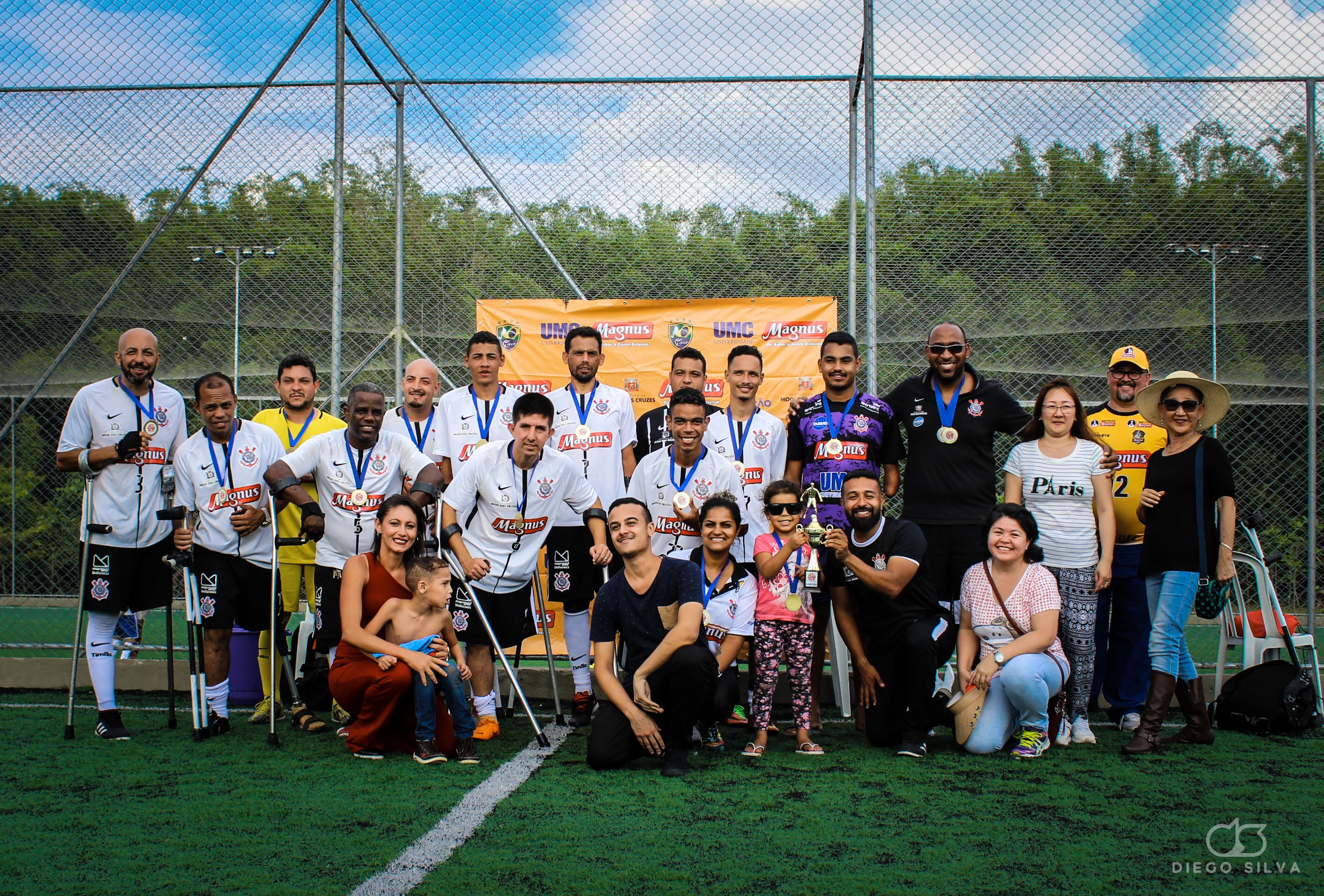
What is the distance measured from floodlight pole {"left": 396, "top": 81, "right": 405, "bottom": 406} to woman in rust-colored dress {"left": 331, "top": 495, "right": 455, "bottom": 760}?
93.2 inches

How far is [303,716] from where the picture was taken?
541 cm

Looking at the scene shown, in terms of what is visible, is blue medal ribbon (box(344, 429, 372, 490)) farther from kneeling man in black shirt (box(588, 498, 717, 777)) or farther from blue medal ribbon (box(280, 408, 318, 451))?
kneeling man in black shirt (box(588, 498, 717, 777))

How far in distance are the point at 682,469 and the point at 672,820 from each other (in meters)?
2.20

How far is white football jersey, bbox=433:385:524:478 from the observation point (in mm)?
6059

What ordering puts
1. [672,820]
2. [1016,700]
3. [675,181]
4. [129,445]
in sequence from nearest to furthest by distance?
[672,820]
[1016,700]
[129,445]
[675,181]

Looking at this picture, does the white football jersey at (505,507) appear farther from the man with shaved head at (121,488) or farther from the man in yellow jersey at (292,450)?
the man with shaved head at (121,488)

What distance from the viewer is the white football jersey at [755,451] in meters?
5.64

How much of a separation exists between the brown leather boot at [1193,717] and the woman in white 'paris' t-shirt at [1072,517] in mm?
434

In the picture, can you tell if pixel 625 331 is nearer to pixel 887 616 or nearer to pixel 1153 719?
pixel 887 616

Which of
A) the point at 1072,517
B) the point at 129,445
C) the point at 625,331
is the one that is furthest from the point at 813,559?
the point at 129,445

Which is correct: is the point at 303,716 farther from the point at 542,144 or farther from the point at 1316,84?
the point at 1316,84

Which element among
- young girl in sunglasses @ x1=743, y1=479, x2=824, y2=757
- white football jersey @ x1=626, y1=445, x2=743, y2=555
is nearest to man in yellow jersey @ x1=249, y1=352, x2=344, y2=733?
white football jersey @ x1=626, y1=445, x2=743, y2=555

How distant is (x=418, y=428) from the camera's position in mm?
6258

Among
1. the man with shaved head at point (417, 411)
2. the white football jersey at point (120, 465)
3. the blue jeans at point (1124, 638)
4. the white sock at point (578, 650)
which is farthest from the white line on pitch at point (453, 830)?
the blue jeans at point (1124, 638)
